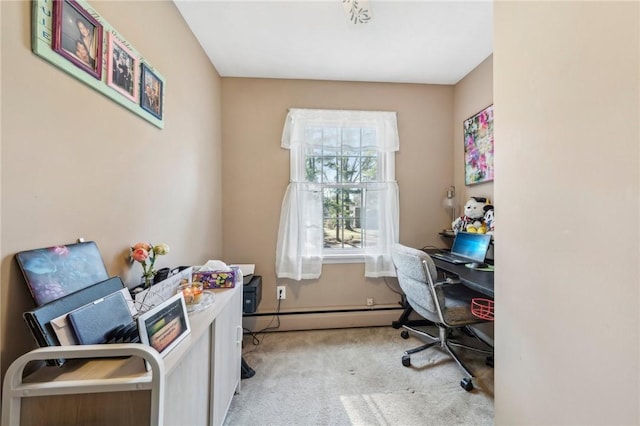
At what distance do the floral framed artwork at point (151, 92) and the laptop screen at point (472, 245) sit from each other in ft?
7.94

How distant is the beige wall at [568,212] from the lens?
0.67m

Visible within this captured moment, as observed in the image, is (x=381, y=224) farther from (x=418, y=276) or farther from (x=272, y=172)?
(x=272, y=172)

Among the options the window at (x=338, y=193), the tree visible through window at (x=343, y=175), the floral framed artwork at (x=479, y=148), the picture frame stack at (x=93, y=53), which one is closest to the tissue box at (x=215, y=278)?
the picture frame stack at (x=93, y=53)

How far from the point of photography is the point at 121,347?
62 centimetres

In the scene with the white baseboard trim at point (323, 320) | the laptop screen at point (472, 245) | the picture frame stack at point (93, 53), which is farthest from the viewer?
the white baseboard trim at point (323, 320)

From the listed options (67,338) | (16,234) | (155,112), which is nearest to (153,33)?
(155,112)

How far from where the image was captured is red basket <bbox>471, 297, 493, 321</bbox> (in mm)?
1683

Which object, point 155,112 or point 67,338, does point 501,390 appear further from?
point 155,112

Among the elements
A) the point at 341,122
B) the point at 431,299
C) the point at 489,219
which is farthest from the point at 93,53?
the point at 489,219

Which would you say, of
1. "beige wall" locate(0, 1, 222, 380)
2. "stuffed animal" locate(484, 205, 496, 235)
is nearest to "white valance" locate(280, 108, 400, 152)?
"beige wall" locate(0, 1, 222, 380)

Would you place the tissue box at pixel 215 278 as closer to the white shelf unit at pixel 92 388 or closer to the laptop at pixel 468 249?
the white shelf unit at pixel 92 388

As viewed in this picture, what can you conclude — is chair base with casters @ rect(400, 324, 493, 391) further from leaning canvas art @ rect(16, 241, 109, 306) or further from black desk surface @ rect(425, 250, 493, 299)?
leaning canvas art @ rect(16, 241, 109, 306)

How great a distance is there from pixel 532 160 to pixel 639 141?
1.05 ft

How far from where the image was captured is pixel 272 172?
2469 mm
